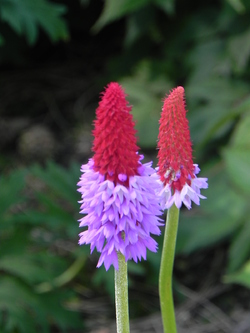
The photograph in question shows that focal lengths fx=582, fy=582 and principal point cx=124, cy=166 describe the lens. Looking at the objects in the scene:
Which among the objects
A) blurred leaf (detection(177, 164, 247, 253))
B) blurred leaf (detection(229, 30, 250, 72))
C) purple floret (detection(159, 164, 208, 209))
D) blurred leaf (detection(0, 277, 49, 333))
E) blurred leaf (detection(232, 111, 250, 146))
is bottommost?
→ purple floret (detection(159, 164, 208, 209))

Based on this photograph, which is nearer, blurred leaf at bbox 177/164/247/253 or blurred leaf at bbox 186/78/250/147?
blurred leaf at bbox 177/164/247/253

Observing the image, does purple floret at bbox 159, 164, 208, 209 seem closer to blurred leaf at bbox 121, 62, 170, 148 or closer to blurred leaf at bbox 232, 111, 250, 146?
blurred leaf at bbox 232, 111, 250, 146

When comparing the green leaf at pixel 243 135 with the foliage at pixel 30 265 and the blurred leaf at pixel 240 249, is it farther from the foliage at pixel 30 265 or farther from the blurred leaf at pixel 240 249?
the foliage at pixel 30 265

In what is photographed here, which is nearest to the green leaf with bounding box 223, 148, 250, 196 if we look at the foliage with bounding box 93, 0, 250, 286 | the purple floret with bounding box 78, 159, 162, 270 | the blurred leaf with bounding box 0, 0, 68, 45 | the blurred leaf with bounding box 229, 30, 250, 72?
the foliage with bounding box 93, 0, 250, 286

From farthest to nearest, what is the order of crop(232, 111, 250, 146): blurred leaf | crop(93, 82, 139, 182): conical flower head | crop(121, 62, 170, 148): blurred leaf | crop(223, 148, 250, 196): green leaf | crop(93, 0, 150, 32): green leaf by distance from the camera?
crop(121, 62, 170, 148): blurred leaf
crop(93, 0, 150, 32): green leaf
crop(232, 111, 250, 146): blurred leaf
crop(223, 148, 250, 196): green leaf
crop(93, 82, 139, 182): conical flower head

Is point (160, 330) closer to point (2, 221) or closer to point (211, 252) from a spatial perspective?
point (211, 252)

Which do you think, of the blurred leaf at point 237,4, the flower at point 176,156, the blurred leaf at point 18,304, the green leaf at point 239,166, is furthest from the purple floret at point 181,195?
the blurred leaf at point 237,4

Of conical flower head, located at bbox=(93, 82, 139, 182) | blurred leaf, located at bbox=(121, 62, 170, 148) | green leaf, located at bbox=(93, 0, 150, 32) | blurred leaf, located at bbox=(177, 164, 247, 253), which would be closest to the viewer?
conical flower head, located at bbox=(93, 82, 139, 182)

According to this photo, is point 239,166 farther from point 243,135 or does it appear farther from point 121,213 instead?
point 121,213
